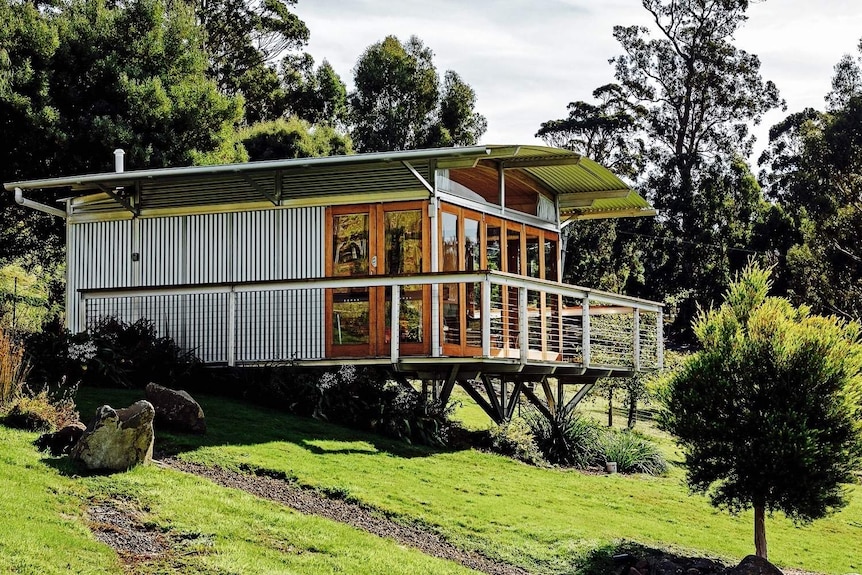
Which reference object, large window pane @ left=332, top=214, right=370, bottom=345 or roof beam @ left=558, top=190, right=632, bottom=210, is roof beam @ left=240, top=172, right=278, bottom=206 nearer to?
large window pane @ left=332, top=214, right=370, bottom=345

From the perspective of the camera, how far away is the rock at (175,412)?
1370cm

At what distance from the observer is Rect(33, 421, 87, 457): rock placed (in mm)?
11852

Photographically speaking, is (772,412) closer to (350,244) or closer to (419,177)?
(419,177)

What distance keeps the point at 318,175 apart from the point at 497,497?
6.60 m

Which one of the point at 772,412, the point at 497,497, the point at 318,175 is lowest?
the point at 497,497

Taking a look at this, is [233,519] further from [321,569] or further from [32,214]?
[32,214]

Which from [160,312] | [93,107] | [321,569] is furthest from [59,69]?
[321,569]

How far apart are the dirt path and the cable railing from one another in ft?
14.1

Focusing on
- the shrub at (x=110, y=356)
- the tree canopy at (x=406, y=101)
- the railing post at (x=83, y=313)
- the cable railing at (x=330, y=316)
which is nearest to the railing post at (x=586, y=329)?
the cable railing at (x=330, y=316)

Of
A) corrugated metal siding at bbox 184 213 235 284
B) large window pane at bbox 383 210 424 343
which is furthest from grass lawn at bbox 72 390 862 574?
corrugated metal siding at bbox 184 213 235 284

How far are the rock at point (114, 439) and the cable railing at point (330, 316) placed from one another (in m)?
5.23

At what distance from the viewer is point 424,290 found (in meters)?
16.9

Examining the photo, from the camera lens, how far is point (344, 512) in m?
11.7

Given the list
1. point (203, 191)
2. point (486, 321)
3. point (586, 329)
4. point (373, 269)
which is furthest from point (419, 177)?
point (203, 191)
